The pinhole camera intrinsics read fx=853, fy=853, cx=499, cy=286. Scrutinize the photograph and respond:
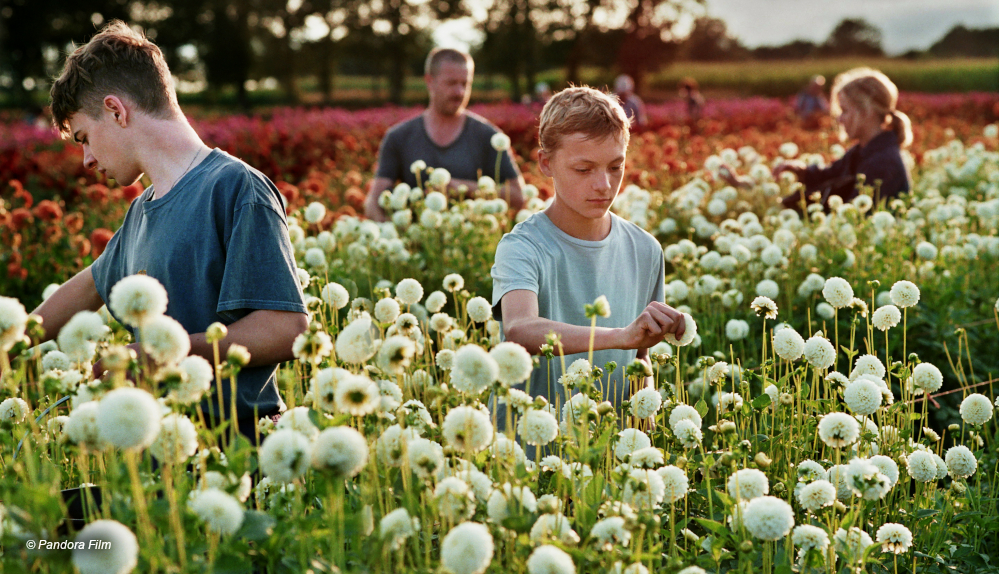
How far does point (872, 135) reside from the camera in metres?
6.49

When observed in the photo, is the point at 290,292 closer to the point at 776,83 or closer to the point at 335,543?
the point at 335,543

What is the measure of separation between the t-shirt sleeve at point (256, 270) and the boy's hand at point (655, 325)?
0.98m

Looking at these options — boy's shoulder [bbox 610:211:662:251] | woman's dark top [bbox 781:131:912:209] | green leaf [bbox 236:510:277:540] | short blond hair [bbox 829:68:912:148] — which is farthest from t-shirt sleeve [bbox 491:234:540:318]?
short blond hair [bbox 829:68:912:148]

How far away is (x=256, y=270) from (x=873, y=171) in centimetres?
537

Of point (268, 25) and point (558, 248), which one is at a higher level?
point (268, 25)

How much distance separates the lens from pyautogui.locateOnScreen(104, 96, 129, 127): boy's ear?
8.04 ft

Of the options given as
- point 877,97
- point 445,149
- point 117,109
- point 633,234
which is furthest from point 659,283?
point 877,97

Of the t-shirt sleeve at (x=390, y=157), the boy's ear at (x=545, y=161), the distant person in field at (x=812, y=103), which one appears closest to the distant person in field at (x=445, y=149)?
the t-shirt sleeve at (x=390, y=157)

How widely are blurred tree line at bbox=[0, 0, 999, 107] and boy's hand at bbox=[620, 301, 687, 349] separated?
46797 millimetres

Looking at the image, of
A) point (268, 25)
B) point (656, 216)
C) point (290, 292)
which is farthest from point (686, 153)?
point (268, 25)

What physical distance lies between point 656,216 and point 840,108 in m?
1.69

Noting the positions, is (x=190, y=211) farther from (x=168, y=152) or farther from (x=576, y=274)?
(x=576, y=274)

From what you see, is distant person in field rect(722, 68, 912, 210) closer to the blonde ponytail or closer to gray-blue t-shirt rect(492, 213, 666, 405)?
the blonde ponytail

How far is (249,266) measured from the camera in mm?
2443
